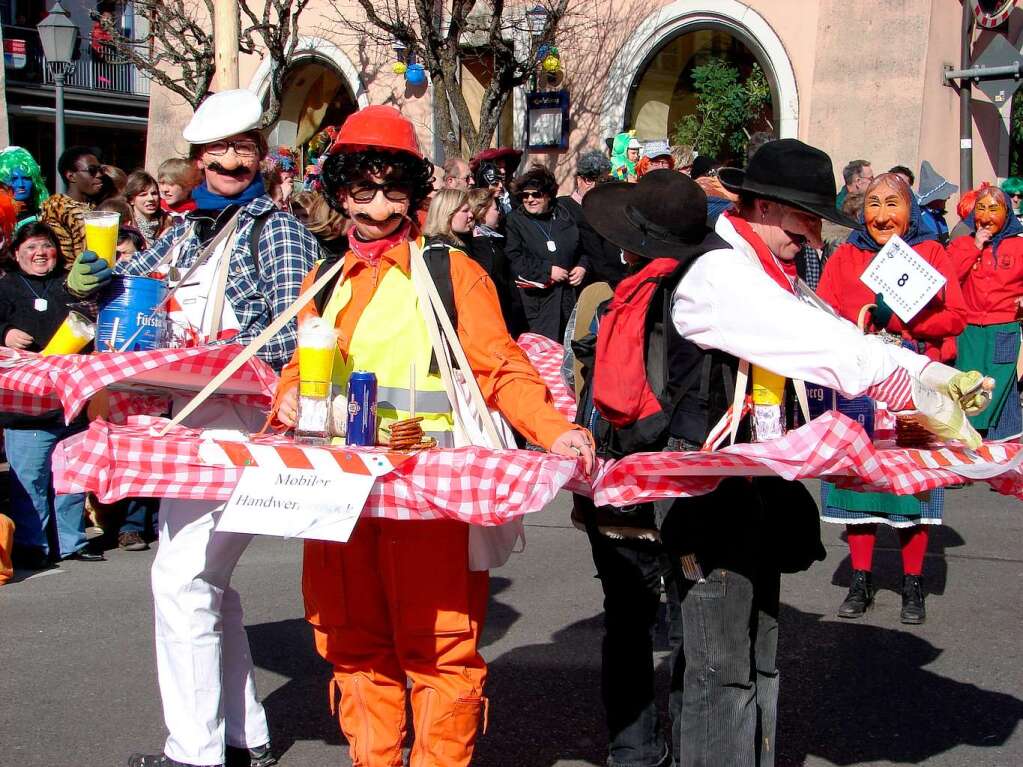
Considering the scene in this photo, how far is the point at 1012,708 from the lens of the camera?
16.8ft

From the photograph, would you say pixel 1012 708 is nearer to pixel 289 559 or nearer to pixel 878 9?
pixel 289 559

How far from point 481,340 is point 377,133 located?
0.66 m

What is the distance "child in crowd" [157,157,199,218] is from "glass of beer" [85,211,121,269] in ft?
0.94

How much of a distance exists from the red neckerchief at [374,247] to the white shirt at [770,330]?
850 millimetres

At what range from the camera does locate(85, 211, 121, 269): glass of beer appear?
4336 mm

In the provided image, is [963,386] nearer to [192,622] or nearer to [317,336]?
[317,336]

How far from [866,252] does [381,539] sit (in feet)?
11.8

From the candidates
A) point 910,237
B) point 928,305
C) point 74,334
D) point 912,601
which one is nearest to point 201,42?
point 910,237

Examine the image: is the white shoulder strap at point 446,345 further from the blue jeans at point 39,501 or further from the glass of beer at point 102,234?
the blue jeans at point 39,501

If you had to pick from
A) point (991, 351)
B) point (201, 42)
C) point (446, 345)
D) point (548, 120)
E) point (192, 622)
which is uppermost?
point (201, 42)

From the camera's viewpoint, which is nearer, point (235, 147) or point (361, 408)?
point (361, 408)

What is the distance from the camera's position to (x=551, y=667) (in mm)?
5625

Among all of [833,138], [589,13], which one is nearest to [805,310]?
[833,138]

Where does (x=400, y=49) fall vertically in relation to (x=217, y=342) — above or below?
above
